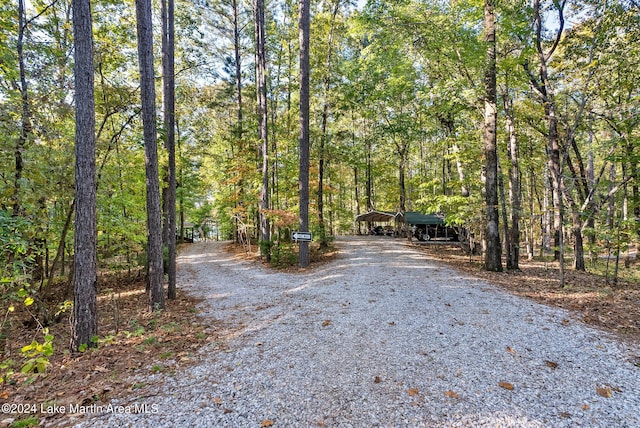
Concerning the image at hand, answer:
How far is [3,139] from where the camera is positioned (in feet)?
13.5

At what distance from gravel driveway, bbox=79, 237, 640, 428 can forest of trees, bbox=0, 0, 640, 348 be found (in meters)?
1.92

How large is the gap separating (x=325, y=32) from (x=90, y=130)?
12411 millimetres

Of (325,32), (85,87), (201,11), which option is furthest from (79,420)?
(201,11)

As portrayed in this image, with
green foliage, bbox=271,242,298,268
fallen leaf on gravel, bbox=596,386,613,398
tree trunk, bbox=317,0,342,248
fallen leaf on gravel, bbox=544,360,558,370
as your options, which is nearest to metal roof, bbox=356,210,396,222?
tree trunk, bbox=317,0,342,248

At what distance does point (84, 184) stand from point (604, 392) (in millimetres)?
6220

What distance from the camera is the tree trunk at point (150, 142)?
5.58 meters

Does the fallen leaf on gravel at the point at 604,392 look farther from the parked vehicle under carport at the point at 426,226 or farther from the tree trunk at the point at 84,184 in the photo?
the parked vehicle under carport at the point at 426,226

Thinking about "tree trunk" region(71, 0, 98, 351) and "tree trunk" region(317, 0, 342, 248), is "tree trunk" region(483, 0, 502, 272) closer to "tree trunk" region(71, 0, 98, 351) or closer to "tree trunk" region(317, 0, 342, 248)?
"tree trunk" region(317, 0, 342, 248)

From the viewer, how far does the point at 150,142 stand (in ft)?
18.8

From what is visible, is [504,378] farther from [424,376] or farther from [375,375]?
[375,375]

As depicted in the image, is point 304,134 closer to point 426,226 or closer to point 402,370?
point 402,370

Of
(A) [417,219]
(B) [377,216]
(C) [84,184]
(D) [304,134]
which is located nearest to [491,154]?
(D) [304,134]

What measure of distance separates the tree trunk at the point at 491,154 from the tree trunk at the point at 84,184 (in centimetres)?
927

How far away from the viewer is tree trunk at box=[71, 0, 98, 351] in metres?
3.84
